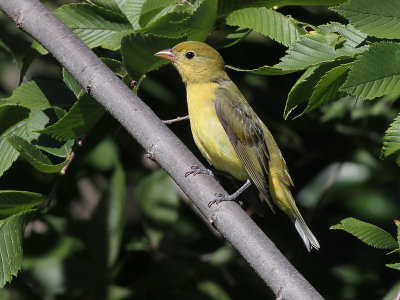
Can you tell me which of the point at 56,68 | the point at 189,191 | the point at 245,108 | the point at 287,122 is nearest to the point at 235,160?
the point at 245,108

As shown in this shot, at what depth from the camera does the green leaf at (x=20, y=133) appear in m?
3.13

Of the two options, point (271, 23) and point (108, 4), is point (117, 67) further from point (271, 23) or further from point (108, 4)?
point (271, 23)

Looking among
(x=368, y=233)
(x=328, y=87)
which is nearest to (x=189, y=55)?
(x=328, y=87)

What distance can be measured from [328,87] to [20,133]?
5.25 ft

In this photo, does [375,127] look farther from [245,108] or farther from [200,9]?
[200,9]

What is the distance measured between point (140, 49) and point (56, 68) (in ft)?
7.74

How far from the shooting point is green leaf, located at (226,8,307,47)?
10.1 feet

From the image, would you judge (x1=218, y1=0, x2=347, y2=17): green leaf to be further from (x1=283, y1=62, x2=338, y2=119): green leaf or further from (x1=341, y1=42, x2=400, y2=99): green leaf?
(x1=341, y1=42, x2=400, y2=99): green leaf

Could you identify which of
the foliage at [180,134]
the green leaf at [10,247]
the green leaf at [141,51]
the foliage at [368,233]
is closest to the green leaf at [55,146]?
the foliage at [180,134]

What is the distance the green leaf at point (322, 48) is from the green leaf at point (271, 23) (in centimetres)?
25

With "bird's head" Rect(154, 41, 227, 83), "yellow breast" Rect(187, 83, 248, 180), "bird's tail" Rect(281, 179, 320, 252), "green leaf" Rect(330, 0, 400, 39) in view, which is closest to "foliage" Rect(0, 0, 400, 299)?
"green leaf" Rect(330, 0, 400, 39)

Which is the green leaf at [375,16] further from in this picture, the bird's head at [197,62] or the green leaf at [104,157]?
the green leaf at [104,157]

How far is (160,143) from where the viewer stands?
2557 millimetres

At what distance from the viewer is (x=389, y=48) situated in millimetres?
2520
